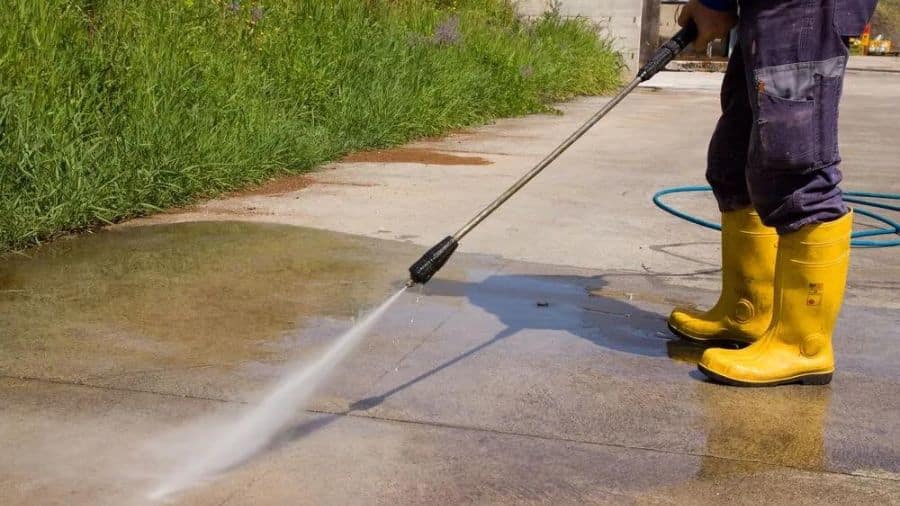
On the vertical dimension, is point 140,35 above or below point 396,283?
above

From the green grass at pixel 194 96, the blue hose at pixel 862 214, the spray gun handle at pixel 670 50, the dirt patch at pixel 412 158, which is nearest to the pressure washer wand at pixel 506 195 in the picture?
the spray gun handle at pixel 670 50

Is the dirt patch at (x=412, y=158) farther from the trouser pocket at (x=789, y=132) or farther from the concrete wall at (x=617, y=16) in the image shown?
the concrete wall at (x=617, y=16)

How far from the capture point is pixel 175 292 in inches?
164

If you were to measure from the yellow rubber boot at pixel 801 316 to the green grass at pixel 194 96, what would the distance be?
2.98 m

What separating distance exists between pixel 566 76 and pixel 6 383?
35.5ft

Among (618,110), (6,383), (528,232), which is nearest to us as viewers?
(6,383)

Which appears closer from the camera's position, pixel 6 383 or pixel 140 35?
pixel 6 383

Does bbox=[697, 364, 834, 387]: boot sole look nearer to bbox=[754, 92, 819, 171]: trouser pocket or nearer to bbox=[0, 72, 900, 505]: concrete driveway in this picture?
bbox=[0, 72, 900, 505]: concrete driveway

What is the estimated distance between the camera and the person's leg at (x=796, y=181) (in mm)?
3291

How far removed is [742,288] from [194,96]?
3.80 m

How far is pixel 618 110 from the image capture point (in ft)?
38.9

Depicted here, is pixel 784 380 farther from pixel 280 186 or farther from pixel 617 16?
pixel 617 16

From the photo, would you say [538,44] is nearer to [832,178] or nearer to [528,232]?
[528,232]

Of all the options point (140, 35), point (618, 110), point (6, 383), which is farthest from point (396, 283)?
point (618, 110)
